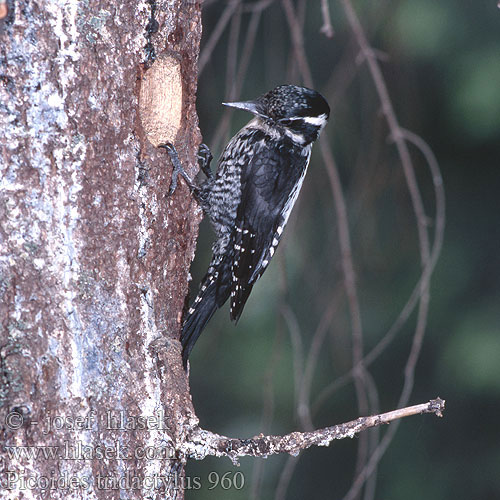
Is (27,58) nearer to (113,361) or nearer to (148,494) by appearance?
(113,361)

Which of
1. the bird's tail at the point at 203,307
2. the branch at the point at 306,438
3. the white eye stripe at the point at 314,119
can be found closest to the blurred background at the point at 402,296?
the white eye stripe at the point at 314,119

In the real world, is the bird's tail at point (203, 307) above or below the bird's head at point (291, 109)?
below

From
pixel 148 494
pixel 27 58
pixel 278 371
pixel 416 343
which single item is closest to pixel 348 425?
pixel 416 343

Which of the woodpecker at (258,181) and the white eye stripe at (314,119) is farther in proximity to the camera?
the white eye stripe at (314,119)

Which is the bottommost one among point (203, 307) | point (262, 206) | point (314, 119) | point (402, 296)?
point (402, 296)

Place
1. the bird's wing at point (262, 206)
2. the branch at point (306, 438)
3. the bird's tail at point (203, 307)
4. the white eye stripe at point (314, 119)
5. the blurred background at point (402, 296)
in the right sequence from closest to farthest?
the branch at point (306, 438)
the bird's tail at point (203, 307)
the bird's wing at point (262, 206)
the white eye stripe at point (314, 119)
the blurred background at point (402, 296)

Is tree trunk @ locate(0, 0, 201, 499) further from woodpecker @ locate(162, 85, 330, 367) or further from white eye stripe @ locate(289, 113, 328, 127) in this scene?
white eye stripe @ locate(289, 113, 328, 127)

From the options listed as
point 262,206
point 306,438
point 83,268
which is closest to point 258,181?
point 262,206

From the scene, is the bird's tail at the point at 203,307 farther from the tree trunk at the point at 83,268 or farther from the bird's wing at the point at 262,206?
the tree trunk at the point at 83,268

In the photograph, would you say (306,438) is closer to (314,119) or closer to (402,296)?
(314,119)
